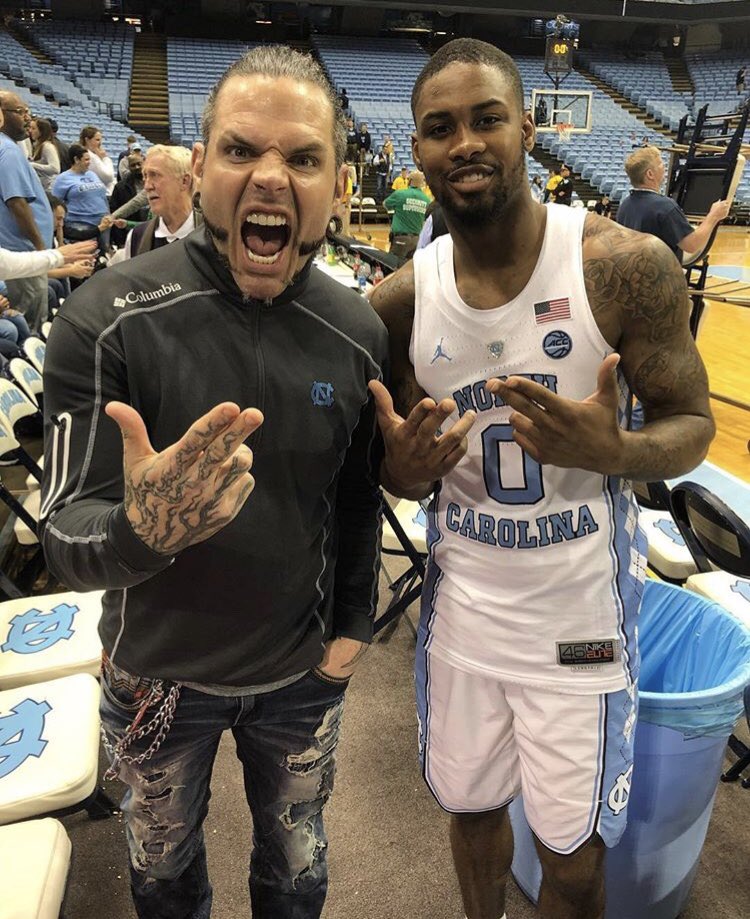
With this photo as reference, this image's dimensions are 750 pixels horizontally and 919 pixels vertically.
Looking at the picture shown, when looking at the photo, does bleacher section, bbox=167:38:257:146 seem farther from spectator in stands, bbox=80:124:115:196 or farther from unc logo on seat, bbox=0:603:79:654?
unc logo on seat, bbox=0:603:79:654

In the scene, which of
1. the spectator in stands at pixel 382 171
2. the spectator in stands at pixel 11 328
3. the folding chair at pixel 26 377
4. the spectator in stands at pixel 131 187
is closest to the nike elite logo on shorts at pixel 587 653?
the folding chair at pixel 26 377

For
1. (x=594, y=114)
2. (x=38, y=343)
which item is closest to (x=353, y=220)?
(x=594, y=114)

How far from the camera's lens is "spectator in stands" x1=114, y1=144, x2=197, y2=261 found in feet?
11.2

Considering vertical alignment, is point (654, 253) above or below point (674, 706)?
above

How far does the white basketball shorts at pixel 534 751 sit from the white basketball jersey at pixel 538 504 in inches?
2.3

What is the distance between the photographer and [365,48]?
25.3 meters

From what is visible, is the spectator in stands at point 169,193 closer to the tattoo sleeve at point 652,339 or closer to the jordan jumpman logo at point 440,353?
the jordan jumpman logo at point 440,353

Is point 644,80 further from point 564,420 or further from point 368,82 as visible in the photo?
point 564,420

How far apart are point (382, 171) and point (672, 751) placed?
1756 cm

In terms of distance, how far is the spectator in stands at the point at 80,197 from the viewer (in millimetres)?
7445

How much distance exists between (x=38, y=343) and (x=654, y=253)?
11.1 feet

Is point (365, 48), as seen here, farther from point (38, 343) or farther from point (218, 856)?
point (218, 856)

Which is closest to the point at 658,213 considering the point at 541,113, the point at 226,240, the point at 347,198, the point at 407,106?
the point at 347,198

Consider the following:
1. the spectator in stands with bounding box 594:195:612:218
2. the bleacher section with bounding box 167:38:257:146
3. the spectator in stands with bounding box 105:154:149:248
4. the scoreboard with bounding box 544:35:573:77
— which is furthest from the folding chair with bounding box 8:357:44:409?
the scoreboard with bounding box 544:35:573:77
